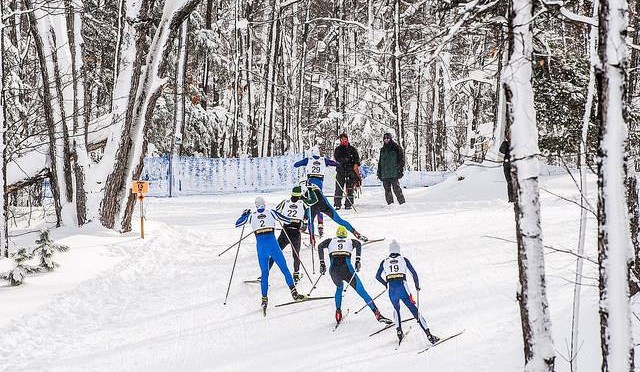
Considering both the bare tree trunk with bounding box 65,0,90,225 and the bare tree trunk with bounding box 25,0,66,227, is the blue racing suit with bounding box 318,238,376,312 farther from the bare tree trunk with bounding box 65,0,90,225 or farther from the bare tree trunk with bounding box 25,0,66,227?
the bare tree trunk with bounding box 65,0,90,225

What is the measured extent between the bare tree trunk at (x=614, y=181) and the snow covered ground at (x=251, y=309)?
1.90 meters

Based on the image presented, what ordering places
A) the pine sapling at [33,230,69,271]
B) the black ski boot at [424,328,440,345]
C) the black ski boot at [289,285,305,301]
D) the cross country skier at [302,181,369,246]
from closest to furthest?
the black ski boot at [424,328,440,345] < the black ski boot at [289,285,305,301] < the pine sapling at [33,230,69,271] < the cross country skier at [302,181,369,246]

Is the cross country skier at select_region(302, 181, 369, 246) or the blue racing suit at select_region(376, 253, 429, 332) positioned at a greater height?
the cross country skier at select_region(302, 181, 369, 246)

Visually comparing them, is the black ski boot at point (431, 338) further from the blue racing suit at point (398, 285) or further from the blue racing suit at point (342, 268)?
the blue racing suit at point (342, 268)

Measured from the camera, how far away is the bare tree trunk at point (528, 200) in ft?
18.5

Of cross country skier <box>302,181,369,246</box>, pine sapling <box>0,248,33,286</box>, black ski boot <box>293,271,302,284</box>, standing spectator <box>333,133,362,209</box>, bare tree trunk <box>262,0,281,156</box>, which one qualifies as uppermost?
bare tree trunk <box>262,0,281,156</box>

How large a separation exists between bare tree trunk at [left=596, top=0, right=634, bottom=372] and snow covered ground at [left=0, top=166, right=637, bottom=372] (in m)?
1.90

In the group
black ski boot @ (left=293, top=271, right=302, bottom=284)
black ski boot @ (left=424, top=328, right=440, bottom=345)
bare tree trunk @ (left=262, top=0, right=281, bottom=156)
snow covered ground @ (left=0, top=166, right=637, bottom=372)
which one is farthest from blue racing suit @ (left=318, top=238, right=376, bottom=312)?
bare tree trunk @ (left=262, top=0, right=281, bottom=156)

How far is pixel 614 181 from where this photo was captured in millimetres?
4789

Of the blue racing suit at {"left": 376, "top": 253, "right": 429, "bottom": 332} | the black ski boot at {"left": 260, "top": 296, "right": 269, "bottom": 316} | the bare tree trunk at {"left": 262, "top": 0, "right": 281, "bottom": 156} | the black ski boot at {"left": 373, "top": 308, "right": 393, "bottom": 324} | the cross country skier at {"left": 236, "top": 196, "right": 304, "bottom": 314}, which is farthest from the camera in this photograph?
the bare tree trunk at {"left": 262, "top": 0, "right": 281, "bottom": 156}

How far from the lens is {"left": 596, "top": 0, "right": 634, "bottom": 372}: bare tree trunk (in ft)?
15.5

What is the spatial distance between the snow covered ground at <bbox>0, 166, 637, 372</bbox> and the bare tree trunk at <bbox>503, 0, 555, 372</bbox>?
1.09 meters

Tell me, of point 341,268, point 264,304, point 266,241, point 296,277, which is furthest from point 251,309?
point 341,268

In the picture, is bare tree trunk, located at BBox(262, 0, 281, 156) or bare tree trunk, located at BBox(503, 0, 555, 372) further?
bare tree trunk, located at BBox(262, 0, 281, 156)
